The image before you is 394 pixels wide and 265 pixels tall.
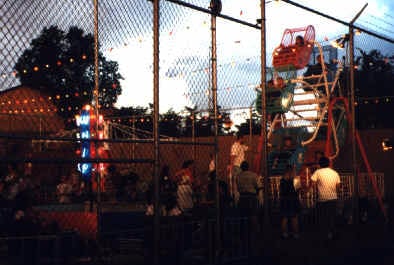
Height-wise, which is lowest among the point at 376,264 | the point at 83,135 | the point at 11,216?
the point at 376,264

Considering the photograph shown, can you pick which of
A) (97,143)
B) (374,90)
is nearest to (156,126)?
(97,143)

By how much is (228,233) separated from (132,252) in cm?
175

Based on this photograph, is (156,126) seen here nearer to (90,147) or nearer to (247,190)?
(90,147)

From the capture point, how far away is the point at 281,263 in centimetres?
992

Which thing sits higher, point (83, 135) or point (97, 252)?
point (83, 135)

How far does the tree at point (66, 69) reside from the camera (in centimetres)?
702

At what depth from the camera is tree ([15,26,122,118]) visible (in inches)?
276

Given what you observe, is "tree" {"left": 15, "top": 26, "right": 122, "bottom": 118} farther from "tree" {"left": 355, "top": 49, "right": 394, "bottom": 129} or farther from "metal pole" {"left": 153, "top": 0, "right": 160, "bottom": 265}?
"tree" {"left": 355, "top": 49, "right": 394, "bottom": 129}

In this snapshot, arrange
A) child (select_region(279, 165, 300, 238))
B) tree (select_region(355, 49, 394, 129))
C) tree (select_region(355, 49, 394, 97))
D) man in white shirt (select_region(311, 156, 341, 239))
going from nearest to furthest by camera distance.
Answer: man in white shirt (select_region(311, 156, 341, 239)) < child (select_region(279, 165, 300, 238)) < tree (select_region(355, 49, 394, 129)) < tree (select_region(355, 49, 394, 97))

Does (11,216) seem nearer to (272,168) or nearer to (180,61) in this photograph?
(180,61)

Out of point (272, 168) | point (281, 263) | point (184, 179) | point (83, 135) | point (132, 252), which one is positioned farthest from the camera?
point (272, 168)

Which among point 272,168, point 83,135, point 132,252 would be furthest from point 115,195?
point 272,168

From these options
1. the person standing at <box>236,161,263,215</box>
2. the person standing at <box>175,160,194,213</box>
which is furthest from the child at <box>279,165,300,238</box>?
the person standing at <box>175,160,194,213</box>

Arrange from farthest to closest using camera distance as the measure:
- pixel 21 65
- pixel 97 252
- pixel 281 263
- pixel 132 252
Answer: pixel 281 263 < pixel 132 252 < pixel 97 252 < pixel 21 65
